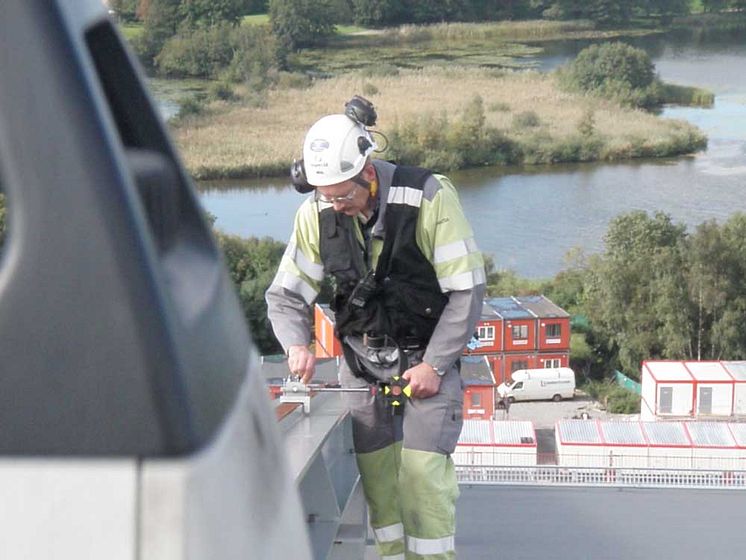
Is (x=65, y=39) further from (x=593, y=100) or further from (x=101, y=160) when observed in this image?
(x=593, y=100)

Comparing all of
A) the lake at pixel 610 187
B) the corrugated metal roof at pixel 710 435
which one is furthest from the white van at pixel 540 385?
the corrugated metal roof at pixel 710 435

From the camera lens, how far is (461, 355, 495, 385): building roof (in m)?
14.5

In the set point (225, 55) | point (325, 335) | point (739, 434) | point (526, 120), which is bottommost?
point (526, 120)

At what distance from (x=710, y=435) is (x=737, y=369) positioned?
7312 mm

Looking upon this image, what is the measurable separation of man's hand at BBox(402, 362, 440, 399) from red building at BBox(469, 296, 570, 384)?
14.5 meters

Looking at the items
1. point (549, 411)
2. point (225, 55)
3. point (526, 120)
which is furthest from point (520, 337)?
point (225, 55)

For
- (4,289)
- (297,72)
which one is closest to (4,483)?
(4,289)

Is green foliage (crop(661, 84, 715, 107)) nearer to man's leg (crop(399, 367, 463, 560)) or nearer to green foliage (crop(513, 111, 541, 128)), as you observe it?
green foliage (crop(513, 111, 541, 128))

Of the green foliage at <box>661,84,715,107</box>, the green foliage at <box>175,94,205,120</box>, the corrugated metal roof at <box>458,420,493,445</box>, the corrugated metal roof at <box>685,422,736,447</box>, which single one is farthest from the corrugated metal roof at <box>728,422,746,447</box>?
the green foliage at <box>661,84,715,107</box>

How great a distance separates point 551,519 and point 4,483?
278 cm

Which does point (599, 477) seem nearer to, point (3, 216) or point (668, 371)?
point (3, 216)

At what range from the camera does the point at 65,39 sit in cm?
56

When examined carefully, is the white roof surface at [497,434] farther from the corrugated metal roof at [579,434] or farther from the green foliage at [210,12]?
the green foliage at [210,12]

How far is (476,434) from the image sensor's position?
8484 mm
